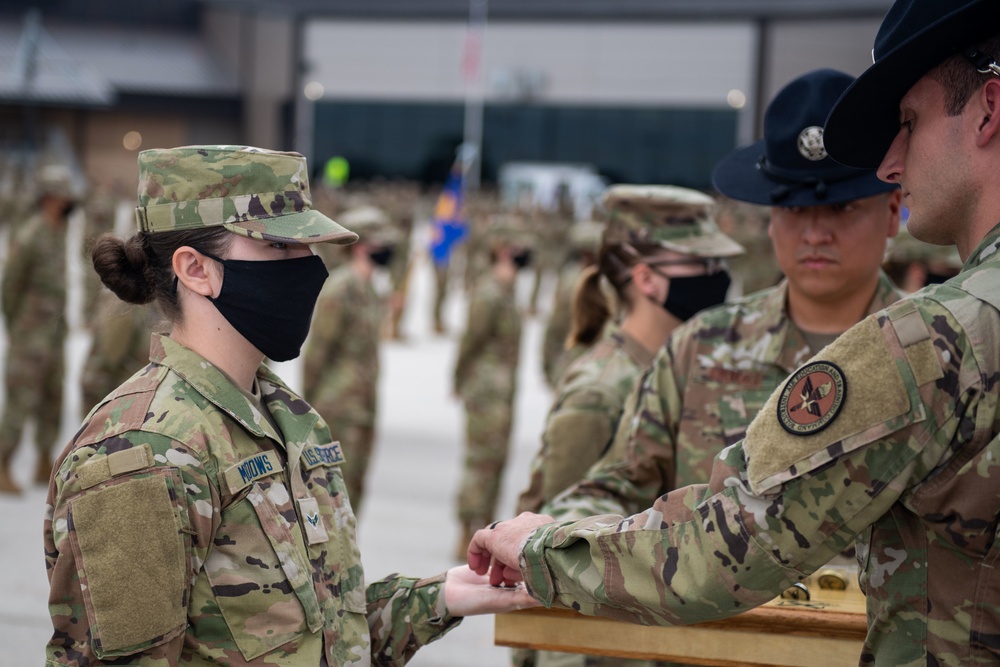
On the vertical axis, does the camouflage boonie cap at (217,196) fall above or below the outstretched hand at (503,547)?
above

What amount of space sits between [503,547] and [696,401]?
3.02 ft

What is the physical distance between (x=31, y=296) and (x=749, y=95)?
31.0 meters

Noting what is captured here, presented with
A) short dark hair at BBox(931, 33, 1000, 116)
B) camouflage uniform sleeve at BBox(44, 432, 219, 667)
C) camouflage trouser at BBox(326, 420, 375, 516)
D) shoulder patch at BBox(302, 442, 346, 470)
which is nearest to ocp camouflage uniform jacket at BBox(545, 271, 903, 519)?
shoulder patch at BBox(302, 442, 346, 470)

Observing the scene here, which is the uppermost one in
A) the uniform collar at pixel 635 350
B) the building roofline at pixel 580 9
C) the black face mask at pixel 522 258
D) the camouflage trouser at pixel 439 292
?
the building roofline at pixel 580 9

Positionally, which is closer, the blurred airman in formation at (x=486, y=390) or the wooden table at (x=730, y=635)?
the wooden table at (x=730, y=635)

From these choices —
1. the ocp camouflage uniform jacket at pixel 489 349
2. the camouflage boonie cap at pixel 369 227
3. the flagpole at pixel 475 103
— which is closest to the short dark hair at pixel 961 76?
the camouflage boonie cap at pixel 369 227

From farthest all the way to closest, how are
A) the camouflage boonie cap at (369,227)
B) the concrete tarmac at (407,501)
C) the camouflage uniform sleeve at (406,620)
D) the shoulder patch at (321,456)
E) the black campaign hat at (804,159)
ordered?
the camouflage boonie cap at (369,227), the concrete tarmac at (407,501), the black campaign hat at (804,159), the camouflage uniform sleeve at (406,620), the shoulder patch at (321,456)

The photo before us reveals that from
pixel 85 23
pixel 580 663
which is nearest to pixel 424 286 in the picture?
pixel 580 663

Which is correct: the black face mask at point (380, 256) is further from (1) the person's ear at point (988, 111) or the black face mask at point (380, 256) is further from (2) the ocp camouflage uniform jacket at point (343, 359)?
(1) the person's ear at point (988, 111)

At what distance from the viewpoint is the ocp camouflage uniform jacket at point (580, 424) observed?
322cm

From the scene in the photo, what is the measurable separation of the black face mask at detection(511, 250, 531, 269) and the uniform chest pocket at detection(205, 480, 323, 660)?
6556 mm

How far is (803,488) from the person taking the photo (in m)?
1.58

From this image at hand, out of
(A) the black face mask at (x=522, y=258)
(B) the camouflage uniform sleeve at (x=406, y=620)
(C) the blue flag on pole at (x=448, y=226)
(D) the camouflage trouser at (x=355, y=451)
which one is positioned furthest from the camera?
(C) the blue flag on pole at (x=448, y=226)

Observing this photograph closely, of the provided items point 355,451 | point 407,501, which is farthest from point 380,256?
Result: point 407,501
